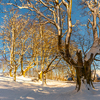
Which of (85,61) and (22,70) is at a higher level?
(85,61)

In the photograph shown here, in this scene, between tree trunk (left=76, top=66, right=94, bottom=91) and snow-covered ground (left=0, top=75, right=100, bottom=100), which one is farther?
tree trunk (left=76, top=66, right=94, bottom=91)

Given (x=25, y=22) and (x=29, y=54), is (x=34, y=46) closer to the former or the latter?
(x=29, y=54)

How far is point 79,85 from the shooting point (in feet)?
18.8

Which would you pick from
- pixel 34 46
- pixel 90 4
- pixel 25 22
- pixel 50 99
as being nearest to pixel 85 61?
pixel 50 99

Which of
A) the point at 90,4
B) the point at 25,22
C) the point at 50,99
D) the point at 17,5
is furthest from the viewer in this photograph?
the point at 25,22

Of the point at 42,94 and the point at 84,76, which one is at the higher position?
the point at 84,76

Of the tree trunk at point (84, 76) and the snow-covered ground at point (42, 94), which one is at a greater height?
the tree trunk at point (84, 76)

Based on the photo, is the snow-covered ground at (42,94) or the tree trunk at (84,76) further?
the tree trunk at (84,76)

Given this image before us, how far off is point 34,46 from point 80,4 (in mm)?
11652

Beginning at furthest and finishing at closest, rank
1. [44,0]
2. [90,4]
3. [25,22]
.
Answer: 1. [25,22]
2. [90,4]
3. [44,0]

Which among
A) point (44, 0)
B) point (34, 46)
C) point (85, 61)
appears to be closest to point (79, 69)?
point (85, 61)

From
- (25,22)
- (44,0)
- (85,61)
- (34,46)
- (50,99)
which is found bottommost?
(50,99)

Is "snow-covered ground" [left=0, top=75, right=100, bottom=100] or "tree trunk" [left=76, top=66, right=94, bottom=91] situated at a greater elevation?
"tree trunk" [left=76, top=66, right=94, bottom=91]

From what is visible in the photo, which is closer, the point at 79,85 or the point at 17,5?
the point at 79,85
